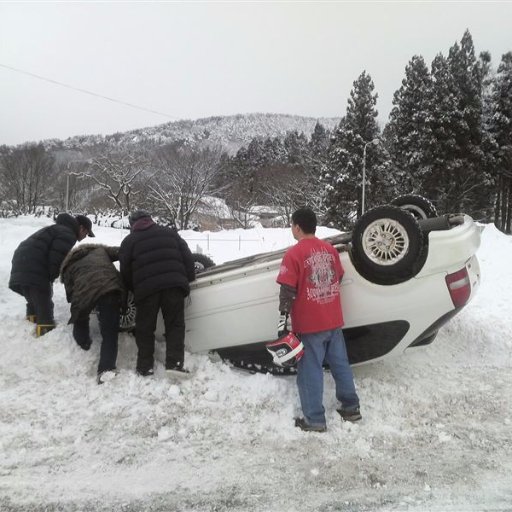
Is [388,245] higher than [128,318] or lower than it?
higher

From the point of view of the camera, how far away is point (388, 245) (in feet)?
10.9

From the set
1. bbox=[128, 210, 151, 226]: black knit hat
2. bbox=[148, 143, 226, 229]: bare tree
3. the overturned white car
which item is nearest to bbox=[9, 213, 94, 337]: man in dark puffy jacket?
bbox=[128, 210, 151, 226]: black knit hat

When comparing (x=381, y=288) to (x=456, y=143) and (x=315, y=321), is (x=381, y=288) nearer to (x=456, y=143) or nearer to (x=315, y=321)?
(x=315, y=321)

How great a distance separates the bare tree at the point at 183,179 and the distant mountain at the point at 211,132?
494 centimetres

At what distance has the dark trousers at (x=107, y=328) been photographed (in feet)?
12.4

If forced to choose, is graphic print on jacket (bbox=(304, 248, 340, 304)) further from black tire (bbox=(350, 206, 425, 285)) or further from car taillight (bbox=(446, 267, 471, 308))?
car taillight (bbox=(446, 267, 471, 308))

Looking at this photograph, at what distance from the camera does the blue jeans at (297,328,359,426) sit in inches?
124

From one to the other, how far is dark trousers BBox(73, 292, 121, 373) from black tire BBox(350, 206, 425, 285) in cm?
208

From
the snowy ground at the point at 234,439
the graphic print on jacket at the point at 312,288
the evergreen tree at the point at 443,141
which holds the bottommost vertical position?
the snowy ground at the point at 234,439

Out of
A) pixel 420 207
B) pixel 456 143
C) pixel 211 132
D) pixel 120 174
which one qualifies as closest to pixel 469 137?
pixel 456 143

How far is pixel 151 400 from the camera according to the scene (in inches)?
134

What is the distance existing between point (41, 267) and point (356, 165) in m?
30.1

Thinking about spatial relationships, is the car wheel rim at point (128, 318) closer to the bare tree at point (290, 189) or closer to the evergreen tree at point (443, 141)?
the evergreen tree at point (443, 141)

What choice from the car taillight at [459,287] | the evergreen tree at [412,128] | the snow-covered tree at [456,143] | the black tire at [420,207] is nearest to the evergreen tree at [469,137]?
the snow-covered tree at [456,143]
